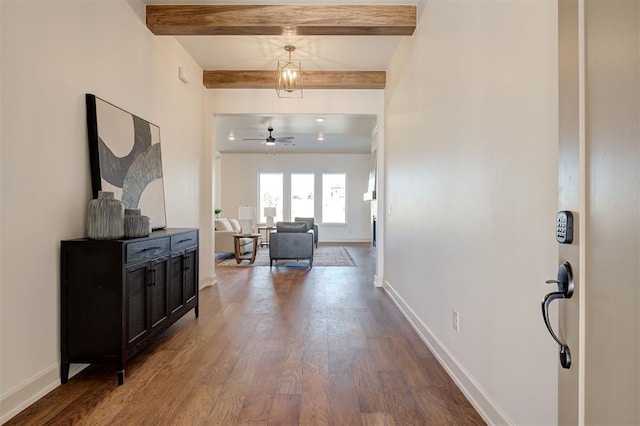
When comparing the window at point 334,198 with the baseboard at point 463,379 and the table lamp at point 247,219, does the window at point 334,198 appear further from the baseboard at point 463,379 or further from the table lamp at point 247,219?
the baseboard at point 463,379

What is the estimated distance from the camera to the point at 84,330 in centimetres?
222

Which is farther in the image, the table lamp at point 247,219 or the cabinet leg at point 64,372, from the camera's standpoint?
the table lamp at point 247,219

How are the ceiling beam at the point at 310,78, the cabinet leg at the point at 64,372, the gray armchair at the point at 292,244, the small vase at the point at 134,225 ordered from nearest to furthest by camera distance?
the cabinet leg at the point at 64,372 < the small vase at the point at 134,225 < the ceiling beam at the point at 310,78 < the gray armchair at the point at 292,244

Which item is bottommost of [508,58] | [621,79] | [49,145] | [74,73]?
[621,79]

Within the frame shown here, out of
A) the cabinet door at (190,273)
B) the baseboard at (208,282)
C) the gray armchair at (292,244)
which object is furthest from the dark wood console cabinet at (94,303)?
the gray armchair at (292,244)

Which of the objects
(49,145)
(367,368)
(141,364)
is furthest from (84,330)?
(367,368)

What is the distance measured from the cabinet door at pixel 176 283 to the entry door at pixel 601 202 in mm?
2756

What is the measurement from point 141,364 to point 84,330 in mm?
492

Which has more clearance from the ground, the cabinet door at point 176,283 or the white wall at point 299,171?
the white wall at point 299,171

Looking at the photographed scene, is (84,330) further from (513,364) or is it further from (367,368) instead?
(513,364)

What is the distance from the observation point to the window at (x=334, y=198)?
11609 millimetres

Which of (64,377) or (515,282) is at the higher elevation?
(515,282)

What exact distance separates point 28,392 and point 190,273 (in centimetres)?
154

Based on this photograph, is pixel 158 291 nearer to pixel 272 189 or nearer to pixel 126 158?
pixel 126 158
